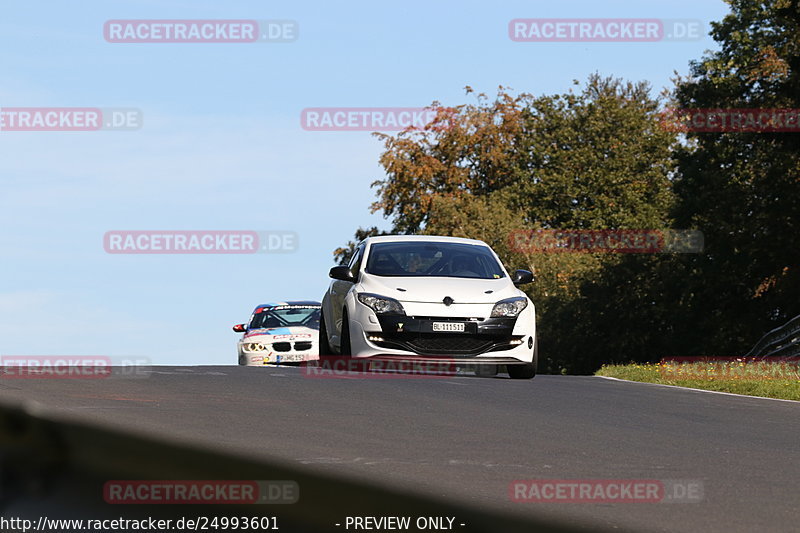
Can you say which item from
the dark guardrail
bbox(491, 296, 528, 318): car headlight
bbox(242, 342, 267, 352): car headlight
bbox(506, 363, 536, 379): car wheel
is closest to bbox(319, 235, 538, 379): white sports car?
bbox(491, 296, 528, 318): car headlight

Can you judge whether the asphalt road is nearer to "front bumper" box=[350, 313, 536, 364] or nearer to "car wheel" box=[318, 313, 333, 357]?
"front bumper" box=[350, 313, 536, 364]

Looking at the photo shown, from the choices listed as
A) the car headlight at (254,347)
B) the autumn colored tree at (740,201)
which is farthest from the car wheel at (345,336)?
the autumn colored tree at (740,201)

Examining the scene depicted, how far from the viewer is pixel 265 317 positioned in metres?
29.9

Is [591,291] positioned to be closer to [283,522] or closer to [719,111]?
[719,111]

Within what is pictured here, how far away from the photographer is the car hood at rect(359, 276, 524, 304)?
54.7ft

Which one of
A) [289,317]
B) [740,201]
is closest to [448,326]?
[289,317]

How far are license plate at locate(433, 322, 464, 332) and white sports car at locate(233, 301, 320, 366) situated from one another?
12807 mm

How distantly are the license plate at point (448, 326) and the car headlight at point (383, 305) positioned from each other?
45 centimetres

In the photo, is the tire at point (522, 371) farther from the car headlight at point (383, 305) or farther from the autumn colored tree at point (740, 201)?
the autumn colored tree at point (740, 201)

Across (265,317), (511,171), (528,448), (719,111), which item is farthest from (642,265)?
(528,448)

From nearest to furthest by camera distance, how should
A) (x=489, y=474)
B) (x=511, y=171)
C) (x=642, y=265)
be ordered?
(x=489, y=474) < (x=642, y=265) < (x=511, y=171)

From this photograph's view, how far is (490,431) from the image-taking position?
37.6 ft

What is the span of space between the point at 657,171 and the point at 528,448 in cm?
6237

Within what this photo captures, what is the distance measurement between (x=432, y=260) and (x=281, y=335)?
37.1ft
